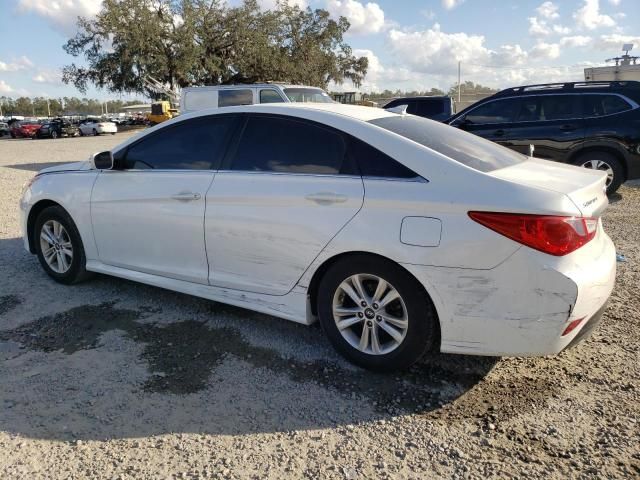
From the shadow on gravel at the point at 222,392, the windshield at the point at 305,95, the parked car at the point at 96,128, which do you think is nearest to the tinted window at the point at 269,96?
the windshield at the point at 305,95

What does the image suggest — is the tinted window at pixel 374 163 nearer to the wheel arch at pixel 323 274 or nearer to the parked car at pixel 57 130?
the wheel arch at pixel 323 274

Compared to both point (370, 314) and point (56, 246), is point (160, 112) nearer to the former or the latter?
point (56, 246)

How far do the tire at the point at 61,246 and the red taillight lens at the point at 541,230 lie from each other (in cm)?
354

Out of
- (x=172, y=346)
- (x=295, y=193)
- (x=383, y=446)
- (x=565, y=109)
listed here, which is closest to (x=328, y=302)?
(x=295, y=193)

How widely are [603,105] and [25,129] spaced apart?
4370cm

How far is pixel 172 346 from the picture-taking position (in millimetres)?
3615

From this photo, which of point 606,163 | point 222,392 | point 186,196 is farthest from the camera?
point 606,163

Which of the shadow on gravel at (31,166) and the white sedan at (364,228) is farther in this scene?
the shadow on gravel at (31,166)

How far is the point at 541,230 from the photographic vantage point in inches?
104

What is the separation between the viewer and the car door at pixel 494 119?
358 inches

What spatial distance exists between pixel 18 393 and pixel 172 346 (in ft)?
3.09

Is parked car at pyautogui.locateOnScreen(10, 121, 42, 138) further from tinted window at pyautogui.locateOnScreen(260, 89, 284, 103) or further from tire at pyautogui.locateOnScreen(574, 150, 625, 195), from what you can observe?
tire at pyautogui.locateOnScreen(574, 150, 625, 195)

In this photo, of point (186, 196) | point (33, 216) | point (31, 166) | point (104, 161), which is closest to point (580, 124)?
point (186, 196)

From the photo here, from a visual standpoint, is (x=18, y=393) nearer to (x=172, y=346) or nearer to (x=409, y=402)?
(x=172, y=346)
